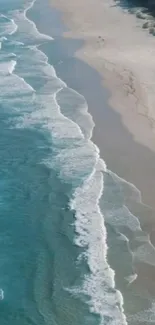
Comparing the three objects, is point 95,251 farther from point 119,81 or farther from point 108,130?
point 119,81

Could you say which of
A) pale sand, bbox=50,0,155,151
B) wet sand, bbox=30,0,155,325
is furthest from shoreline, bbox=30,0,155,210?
pale sand, bbox=50,0,155,151

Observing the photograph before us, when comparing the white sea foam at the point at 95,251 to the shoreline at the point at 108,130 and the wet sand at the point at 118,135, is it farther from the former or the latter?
the shoreline at the point at 108,130

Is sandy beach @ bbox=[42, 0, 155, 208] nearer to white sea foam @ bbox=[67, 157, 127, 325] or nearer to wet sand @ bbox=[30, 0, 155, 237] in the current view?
wet sand @ bbox=[30, 0, 155, 237]

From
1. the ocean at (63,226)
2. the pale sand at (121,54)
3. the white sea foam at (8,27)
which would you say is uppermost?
the ocean at (63,226)

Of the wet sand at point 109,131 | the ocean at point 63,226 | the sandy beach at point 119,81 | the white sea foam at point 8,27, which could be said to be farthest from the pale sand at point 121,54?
the white sea foam at point 8,27

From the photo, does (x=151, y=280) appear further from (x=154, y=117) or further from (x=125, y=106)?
(x=125, y=106)

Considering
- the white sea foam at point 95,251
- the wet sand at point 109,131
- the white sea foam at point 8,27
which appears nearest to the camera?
the white sea foam at point 95,251

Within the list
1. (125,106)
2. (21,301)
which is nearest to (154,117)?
(125,106)
